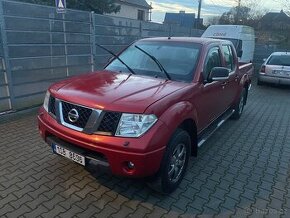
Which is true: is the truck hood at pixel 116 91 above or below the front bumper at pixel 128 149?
above

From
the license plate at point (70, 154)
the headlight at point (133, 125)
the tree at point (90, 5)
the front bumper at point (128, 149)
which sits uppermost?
the tree at point (90, 5)

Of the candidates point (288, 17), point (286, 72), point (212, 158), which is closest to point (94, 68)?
point (212, 158)

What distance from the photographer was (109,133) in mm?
2938

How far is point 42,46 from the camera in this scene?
22.6 feet

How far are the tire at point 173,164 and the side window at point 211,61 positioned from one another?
115cm

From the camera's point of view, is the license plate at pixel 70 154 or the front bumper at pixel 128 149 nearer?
the front bumper at pixel 128 149

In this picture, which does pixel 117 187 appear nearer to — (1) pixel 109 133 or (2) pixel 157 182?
(2) pixel 157 182

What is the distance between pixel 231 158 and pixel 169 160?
1.90 metres

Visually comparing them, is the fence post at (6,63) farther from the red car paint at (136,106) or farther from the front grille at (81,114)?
the front grille at (81,114)

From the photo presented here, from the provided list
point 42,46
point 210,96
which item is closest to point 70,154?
point 210,96

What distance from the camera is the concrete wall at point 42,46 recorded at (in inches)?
236

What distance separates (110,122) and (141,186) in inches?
44.9

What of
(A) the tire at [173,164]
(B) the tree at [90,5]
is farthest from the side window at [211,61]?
(B) the tree at [90,5]

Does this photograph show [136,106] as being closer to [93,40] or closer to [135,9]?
[93,40]
